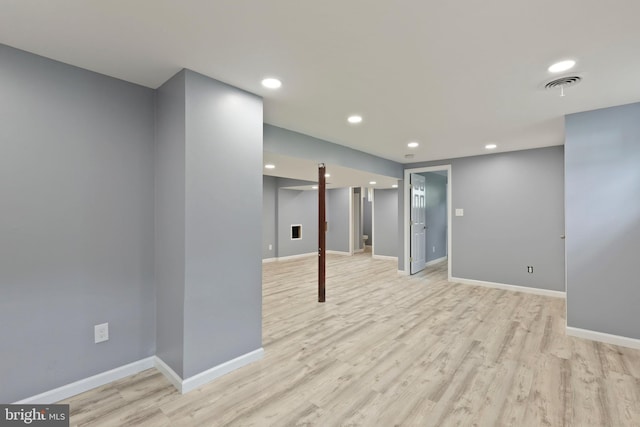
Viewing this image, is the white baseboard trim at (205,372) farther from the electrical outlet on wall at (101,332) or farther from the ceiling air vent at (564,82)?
the ceiling air vent at (564,82)

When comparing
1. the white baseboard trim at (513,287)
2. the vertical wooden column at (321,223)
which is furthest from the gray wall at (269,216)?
the white baseboard trim at (513,287)

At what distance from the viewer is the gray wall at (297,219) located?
26.9 ft

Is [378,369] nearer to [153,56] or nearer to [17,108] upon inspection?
[153,56]

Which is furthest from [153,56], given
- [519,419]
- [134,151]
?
[519,419]

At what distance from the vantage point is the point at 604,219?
2.99 meters

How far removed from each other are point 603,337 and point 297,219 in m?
6.77

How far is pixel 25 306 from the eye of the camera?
1.92 metres

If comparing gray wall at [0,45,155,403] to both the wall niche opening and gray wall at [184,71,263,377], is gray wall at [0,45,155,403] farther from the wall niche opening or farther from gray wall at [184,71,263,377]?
the wall niche opening

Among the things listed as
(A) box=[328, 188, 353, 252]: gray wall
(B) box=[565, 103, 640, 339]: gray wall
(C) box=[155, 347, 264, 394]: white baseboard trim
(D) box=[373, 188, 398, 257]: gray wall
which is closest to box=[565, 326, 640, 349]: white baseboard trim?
(B) box=[565, 103, 640, 339]: gray wall

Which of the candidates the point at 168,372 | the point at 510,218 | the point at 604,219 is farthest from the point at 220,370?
the point at 510,218

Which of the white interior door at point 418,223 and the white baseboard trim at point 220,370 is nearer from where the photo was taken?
the white baseboard trim at point 220,370

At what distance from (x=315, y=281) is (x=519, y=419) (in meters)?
4.08

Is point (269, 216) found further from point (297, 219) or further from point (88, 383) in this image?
point (88, 383)

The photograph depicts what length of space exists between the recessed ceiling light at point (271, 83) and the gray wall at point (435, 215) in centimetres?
531
